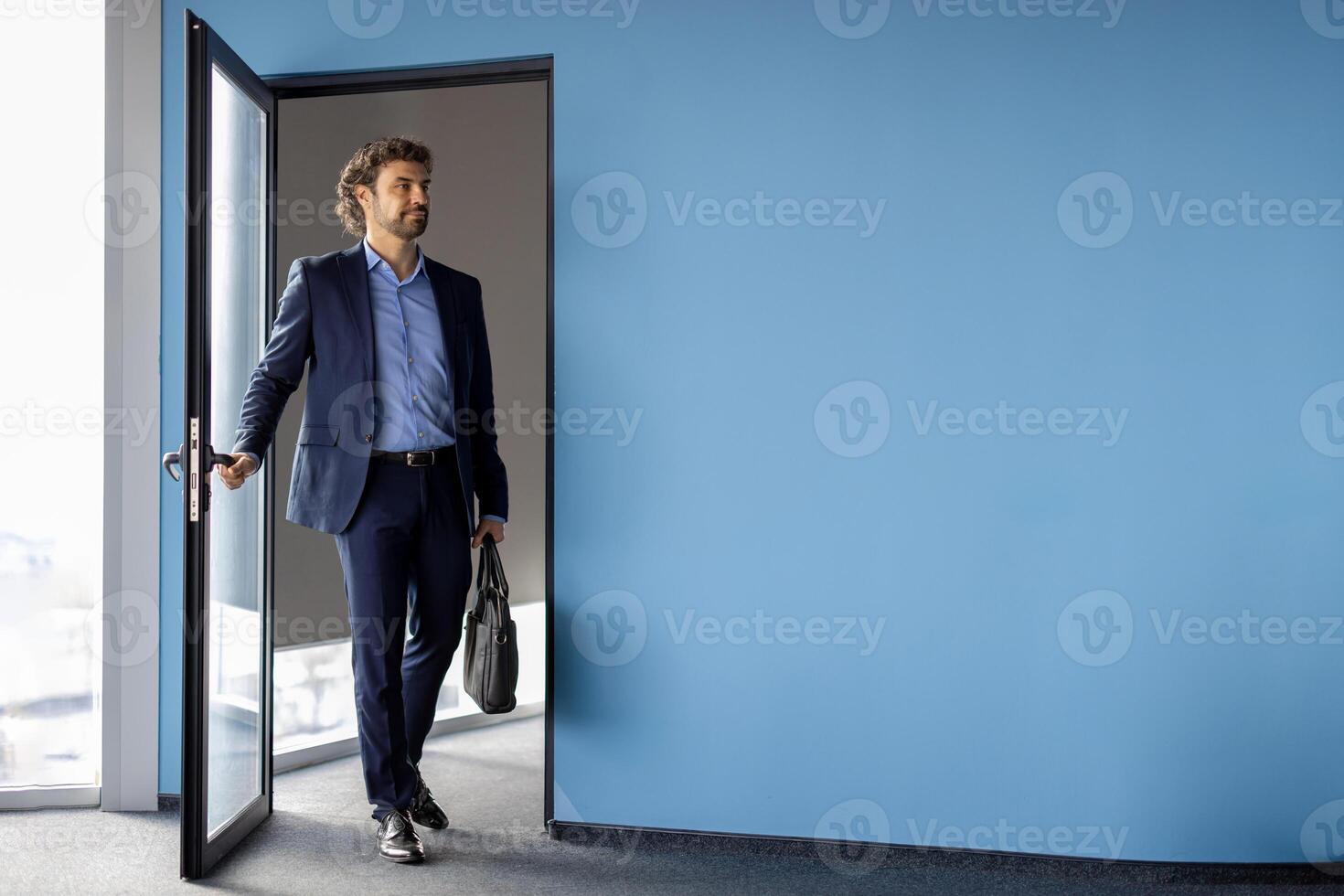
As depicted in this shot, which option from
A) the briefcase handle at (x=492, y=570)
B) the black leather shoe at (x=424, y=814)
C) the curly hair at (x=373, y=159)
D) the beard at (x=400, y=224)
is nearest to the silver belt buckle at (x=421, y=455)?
the briefcase handle at (x=492, y=570)

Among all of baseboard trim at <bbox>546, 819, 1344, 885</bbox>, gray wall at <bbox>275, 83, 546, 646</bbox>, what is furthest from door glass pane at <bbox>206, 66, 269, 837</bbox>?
gray wall at <bbox>275, 83, 546, 646</bbox>

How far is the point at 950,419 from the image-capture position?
2398 mm

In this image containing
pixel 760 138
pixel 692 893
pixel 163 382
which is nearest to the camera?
pixel 692 893

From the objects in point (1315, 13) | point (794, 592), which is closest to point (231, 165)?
point (794, 592)

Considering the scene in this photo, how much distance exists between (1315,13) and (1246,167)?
39cm

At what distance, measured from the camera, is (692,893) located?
2234mm

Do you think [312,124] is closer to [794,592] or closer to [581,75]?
[581,75]

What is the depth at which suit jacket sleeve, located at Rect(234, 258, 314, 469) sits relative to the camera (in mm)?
2289

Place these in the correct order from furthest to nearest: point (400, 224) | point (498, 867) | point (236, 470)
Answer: point (400, 224) → point (498, 867) → point (236, 470)

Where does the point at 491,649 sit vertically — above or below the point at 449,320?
below

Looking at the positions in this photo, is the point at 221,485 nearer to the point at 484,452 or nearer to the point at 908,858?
the point at 484,452

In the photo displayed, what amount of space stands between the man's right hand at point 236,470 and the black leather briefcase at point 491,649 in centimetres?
58

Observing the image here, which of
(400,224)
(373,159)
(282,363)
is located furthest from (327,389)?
(373,159)

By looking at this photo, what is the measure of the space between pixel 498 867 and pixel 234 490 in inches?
44.3
